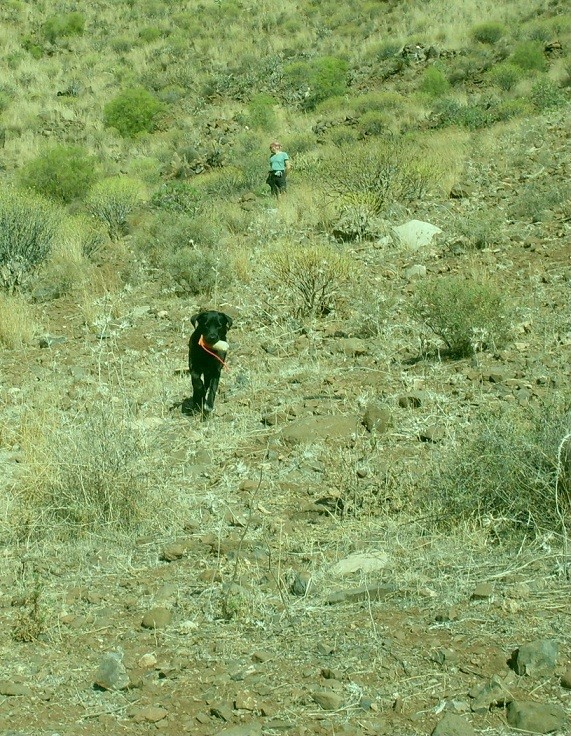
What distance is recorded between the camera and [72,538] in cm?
521

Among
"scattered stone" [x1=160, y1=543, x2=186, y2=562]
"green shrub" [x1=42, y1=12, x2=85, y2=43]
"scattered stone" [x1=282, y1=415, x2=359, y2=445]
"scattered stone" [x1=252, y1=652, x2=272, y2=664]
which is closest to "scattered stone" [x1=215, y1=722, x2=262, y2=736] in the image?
A: "scattered stone" [x1=252, y1=652, x2=272, y2=664]

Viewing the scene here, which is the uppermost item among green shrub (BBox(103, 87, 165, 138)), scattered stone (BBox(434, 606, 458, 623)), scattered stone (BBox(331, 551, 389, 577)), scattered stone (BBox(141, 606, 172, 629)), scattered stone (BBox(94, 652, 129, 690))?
scattered stone (BBox(434, 606, 458, 623))

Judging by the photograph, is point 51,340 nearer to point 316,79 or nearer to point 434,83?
point 434,83

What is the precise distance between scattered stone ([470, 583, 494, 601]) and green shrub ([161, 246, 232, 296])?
806 centimetres

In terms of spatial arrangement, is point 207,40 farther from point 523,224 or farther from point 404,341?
point 404,341

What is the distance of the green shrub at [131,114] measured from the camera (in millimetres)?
30781

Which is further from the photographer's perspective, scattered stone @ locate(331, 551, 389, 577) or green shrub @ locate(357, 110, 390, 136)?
green shrub @ locate(357, 110, 390, 136)

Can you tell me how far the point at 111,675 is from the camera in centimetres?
372

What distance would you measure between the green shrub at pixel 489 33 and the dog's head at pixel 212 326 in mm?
26064

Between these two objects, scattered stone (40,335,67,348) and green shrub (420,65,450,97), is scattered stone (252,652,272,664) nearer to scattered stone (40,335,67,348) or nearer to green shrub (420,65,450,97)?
scattered stone (40,335,67,348)

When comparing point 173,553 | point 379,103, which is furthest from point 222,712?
point 379,103

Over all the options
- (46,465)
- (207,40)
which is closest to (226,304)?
(46,465)

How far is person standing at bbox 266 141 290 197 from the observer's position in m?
17.3

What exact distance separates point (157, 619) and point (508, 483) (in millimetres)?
1759
